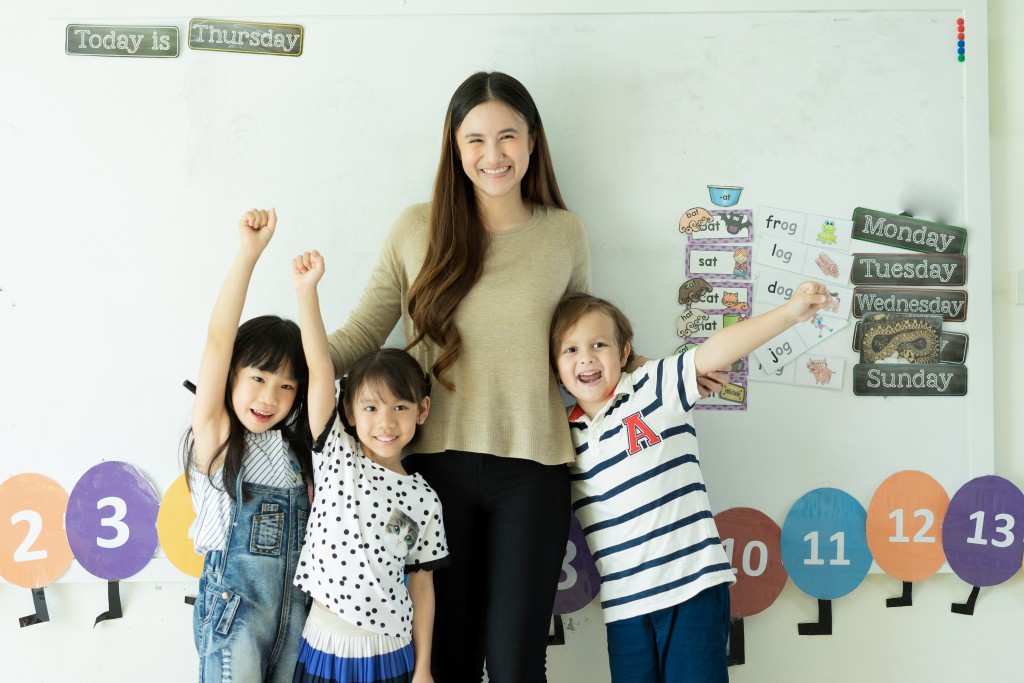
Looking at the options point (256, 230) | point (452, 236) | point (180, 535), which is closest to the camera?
point (256, 230)

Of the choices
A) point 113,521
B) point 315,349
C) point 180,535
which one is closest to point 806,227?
point 315,349

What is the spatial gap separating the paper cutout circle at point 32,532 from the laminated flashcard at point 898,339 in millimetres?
1863

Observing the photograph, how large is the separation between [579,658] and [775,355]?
0.83 metres

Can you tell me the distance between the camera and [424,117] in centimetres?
172

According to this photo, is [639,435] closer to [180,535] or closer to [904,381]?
[904,381]

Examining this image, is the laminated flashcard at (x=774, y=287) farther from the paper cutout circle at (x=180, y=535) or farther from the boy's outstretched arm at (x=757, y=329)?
the paper cutout circle at (x=180, y=535)

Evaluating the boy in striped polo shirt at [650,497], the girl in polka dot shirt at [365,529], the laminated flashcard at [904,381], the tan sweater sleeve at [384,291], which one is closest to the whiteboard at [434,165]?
the laminated flashcard at [904,381]

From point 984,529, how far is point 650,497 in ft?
2.95

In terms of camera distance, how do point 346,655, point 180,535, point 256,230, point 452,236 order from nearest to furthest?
point 346,655 → point 256,230 → point 452,236 → point 180,535

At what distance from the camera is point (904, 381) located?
1769mm

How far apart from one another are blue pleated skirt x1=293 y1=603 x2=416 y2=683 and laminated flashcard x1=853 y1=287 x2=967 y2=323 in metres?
1.26

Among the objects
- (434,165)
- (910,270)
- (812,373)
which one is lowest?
(812,373)

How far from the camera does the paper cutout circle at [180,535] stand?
1.69 m

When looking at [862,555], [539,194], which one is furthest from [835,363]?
[539,194]
